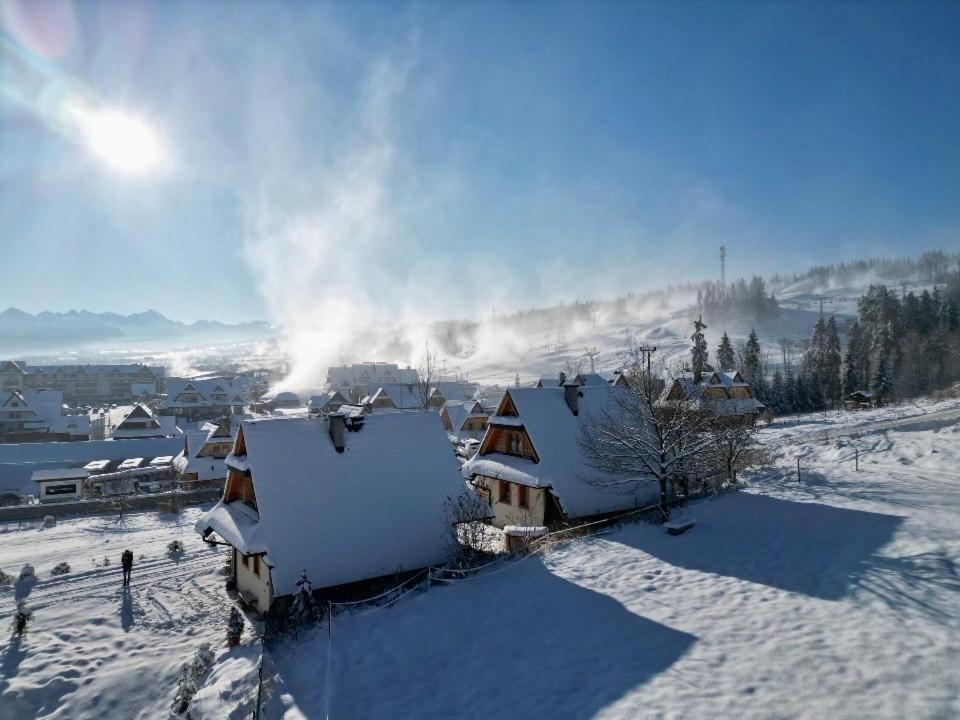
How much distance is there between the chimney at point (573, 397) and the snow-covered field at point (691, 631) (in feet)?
26.0

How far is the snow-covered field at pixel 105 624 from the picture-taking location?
13.8 metres

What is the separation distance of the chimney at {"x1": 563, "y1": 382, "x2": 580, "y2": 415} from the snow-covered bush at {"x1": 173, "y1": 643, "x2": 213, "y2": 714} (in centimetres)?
1776

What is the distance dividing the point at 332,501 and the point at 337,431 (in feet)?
8.99

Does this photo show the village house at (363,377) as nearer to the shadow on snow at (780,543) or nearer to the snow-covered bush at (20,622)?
the snow-covered bush at (20,622)

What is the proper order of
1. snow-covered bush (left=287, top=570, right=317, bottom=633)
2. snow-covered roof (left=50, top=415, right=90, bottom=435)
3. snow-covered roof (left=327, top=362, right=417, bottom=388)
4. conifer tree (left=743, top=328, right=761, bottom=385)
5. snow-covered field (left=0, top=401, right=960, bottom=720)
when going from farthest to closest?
snow-covered roof (left=327, top=362, right=417, bottom=388), conifer tree (left=743, top=328, right=761, bottom=385), snow-covered roof (left=50, top=415, right=90, bottom=435), snow-covered bush (left=287, top=570, right=317, bottom=633), snow-covered field (left=0, top=401, right=960, bottom=720)

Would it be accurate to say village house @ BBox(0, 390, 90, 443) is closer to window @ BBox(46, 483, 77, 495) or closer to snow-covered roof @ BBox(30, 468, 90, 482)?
snow-covered roof @ BBox(30, 468, 90, 482)

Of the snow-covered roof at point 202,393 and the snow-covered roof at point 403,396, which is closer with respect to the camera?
the snow-covered roof at point 403,396

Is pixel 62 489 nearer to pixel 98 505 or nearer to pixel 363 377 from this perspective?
pixel 98 505

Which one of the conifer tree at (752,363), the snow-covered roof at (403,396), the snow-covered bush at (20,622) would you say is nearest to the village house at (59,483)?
the snow-covered bush at (20,622)

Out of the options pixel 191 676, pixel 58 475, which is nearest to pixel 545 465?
pixel 191 676

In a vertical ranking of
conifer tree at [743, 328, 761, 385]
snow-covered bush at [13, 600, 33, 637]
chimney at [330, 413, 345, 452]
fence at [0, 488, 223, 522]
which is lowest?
fence at [0, 488, 223, 522]

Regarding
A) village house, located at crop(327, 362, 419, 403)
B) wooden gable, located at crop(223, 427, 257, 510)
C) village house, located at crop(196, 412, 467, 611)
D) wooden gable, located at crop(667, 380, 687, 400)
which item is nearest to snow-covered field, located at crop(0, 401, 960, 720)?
village house, located at crop(196, 412, 467, 611)

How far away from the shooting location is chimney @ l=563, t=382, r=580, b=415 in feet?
85.9

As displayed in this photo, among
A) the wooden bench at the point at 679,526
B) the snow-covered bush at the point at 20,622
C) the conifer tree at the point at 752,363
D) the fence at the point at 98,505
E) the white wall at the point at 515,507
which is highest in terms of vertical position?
the conifer tree at the point at 752,363
